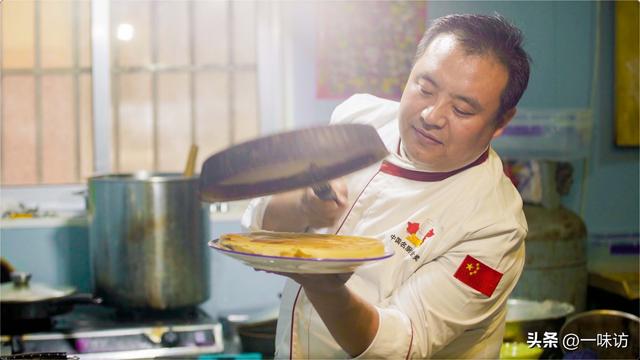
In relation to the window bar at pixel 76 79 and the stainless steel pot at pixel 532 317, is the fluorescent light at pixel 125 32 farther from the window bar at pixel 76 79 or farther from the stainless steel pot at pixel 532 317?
the stainless steel pot at pixel 532 317

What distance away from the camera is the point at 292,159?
95cm

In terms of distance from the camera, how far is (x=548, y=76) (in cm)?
128

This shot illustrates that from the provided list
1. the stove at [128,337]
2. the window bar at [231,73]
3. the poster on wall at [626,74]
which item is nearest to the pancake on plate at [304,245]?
the window bar at [231,73]

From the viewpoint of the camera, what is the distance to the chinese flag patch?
1.07 meters

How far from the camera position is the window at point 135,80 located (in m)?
1.35

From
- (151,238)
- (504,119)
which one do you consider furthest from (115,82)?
(504,119)

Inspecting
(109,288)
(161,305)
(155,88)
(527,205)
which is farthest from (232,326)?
(527,205)

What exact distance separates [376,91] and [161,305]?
2.11 ft

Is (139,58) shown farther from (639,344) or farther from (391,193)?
(639,344)

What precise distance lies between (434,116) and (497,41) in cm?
16

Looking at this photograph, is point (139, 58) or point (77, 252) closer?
point (139, 58)

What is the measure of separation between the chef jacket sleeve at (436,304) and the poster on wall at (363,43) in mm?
345

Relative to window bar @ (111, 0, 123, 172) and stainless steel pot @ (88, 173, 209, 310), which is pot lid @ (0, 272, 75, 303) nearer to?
stainless steel pot @ (88, 173, 209, 310)

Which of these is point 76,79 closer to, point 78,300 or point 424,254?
point 78,300
